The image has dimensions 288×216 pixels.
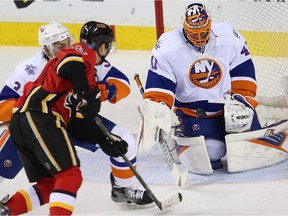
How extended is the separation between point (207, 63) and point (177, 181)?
0.61 meters

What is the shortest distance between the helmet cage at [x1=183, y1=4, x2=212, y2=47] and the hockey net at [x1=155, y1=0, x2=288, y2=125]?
113 centimetres

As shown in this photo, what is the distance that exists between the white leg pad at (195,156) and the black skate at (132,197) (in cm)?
50

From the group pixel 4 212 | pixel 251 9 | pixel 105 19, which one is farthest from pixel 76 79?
pixel 105 19

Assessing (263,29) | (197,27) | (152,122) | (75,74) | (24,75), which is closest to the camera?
(75,74)

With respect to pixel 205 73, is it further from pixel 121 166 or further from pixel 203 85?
pixel 121 166

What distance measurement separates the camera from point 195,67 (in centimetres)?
397

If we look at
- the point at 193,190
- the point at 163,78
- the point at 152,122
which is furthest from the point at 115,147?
the point at 163,78

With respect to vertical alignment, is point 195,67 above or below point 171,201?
above

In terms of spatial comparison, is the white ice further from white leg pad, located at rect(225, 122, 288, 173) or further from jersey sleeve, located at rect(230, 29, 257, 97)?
jersey sleeve, located at rect(230, 29, 257, 97)

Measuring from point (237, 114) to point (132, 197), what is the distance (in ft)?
2.38

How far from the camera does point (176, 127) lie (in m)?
4.19

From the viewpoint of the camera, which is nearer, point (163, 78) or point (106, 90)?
point (106, 90)

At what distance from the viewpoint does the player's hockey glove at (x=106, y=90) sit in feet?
11.6

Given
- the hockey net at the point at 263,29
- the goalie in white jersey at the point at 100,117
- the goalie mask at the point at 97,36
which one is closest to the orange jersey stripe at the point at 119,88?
the goalie in white jersey at the point at 100,117
